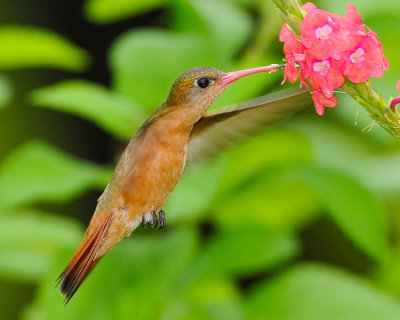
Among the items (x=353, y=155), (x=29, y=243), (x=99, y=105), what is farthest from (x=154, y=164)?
(x=353, y=155)

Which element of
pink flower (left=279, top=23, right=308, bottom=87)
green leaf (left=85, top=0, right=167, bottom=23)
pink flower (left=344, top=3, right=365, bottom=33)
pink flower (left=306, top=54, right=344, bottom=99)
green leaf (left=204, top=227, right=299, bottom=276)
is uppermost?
green leaf (left=85, top=0, right=167, bottom=23)

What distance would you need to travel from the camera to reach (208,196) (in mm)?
2336

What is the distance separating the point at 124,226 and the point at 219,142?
0.32 m

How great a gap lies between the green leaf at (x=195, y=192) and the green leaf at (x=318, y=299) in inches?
23.1

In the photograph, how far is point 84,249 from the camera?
5.63 feet

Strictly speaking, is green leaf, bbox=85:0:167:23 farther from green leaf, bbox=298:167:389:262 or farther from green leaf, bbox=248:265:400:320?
green leaf, bbox=248:265:400:320

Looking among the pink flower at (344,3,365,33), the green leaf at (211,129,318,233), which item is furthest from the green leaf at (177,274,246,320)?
the pink flower at (344,3,365,33)

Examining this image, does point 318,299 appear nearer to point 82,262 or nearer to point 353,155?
point 353,155

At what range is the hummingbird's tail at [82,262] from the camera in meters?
1.62

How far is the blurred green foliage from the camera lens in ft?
8.25

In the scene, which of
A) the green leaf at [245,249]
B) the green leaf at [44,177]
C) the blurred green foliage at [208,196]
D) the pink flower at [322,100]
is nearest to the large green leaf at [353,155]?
the blurred green foliage at [208,196]

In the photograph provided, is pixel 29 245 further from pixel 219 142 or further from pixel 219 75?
pixel 219 75

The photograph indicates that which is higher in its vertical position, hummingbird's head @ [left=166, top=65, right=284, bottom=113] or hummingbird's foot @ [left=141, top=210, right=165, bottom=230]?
hummingbird's head @ [left=166, top=65, right=284, bottom=113]

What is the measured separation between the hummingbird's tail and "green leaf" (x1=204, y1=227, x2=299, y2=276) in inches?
39.2
